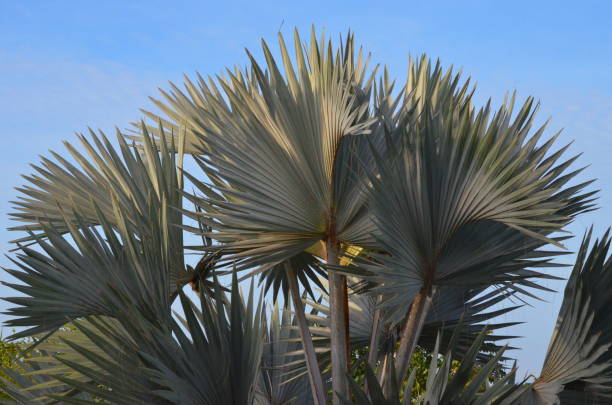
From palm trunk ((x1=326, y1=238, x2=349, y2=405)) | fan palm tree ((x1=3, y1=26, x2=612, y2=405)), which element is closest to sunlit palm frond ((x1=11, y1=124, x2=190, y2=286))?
fan palm tree ((x1=3, y1=26, x2=612, y2=405))

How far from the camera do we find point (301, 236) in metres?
4.36

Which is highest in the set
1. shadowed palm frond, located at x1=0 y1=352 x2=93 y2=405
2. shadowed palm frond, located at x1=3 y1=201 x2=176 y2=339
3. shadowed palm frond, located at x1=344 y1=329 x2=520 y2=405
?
shadowed palm frond, located at x1=3 y1=201 x2=176 y2=339

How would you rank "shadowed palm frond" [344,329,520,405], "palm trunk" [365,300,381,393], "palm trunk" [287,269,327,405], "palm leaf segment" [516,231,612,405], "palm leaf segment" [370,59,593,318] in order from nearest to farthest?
"shadowed palm frond" [344,329,520,405] < "palm leaf segment" [370,59,593,318] < "palm leaf segment" [516,231,612,405] < "palm trunk" [287,269,327,405] < "palm trunk" [365,300,381,393]

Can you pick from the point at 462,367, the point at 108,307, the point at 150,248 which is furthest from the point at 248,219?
the point at 462,367

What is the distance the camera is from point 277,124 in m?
4.31

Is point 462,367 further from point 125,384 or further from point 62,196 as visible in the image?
point 62,196

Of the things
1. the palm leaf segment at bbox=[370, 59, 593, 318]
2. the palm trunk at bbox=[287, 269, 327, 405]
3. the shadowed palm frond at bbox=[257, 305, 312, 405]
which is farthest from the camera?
the shadowed palm frond at bbox=[257, 305, 312, 405]

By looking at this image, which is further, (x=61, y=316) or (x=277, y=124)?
(x=277, y=124)

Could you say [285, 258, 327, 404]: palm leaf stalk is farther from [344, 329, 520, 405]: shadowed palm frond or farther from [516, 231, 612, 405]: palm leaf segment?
[516, 231, 612, 405]: palm leaf segment

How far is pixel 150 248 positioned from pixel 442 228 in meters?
1.48

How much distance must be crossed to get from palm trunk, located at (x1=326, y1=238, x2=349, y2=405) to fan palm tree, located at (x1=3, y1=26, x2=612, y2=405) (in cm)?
1

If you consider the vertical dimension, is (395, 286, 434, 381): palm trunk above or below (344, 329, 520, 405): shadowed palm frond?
above

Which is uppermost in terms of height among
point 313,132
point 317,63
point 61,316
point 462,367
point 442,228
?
point 317,63

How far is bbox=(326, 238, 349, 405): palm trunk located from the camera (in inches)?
171
